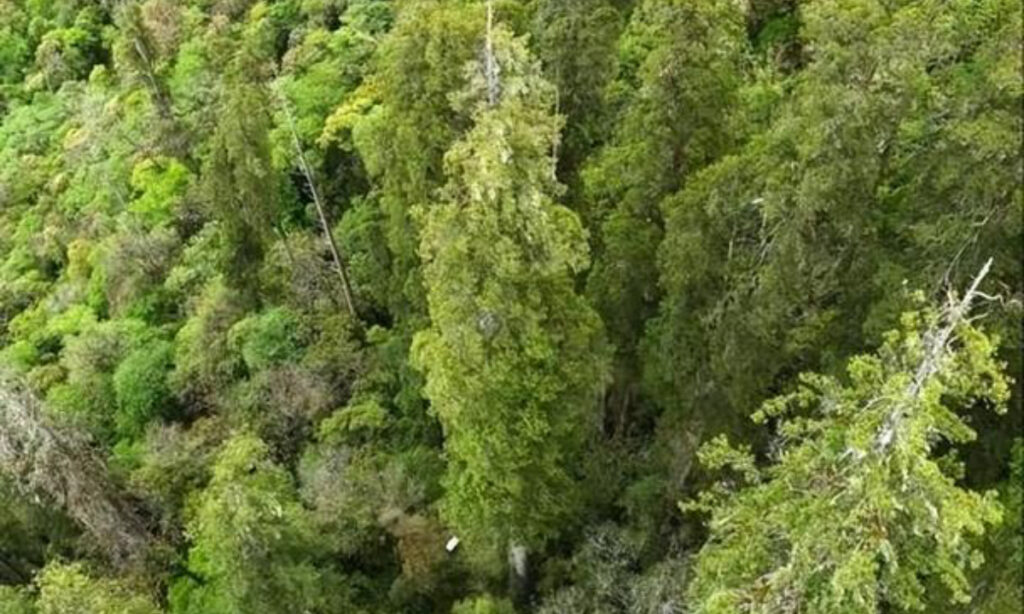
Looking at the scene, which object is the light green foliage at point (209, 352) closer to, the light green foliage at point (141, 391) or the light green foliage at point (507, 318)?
the light green foliage at point (141, 391)

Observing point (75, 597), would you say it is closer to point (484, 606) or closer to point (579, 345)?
point (484, 606)

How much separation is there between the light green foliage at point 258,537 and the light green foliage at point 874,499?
9.75m

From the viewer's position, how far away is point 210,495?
18984 mm

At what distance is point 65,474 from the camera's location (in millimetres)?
22328

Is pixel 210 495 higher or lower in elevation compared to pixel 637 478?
higher

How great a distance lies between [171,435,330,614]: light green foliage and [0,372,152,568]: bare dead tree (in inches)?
188

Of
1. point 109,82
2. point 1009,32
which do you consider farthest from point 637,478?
point 109,82

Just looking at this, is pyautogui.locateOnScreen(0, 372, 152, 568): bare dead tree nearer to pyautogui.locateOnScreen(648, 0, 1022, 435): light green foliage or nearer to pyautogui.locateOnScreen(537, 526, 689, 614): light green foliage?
pyautogui.locateOnScreen(537, 526, 689, 614): light green foliage

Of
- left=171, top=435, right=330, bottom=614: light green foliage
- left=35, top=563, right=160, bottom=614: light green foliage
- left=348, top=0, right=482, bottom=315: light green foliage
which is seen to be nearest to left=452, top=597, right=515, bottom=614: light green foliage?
left=171, top=435, right=330, bottom=614: light green foliage

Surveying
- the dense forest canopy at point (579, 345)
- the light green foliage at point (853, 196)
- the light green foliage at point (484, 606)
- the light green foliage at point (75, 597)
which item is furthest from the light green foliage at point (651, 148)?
the light green foliage at point (75, 597)

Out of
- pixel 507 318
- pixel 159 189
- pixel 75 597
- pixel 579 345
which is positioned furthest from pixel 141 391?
pixel 507 318

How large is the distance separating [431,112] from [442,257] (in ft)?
16.1

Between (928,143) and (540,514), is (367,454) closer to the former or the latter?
(540,514)

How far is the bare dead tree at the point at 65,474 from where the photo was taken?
2158 cm
